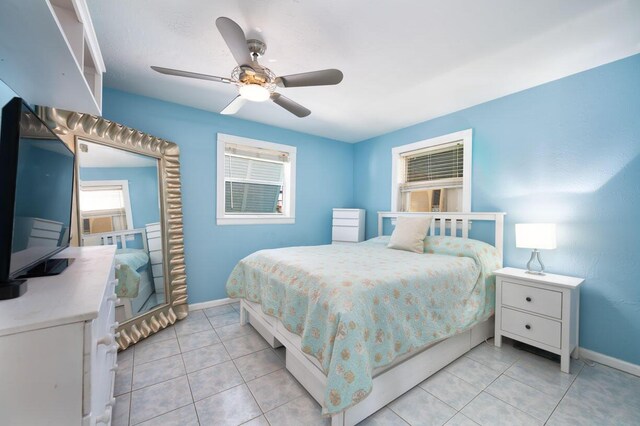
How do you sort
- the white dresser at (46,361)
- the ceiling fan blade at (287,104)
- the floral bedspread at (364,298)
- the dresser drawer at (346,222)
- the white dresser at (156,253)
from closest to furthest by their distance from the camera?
1. the white dresser at (46,361)
2. the floral bedspread at (364,298)
3. the ceiling fan blade at (287,104)
4. the white dresser at (156,253)
5. the dresser drawer at (346,222)

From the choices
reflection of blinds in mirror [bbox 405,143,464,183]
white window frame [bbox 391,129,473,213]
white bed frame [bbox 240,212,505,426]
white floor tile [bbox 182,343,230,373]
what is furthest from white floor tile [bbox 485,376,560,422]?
reflection of blinds in mirror [bbox 405,143,464,183]

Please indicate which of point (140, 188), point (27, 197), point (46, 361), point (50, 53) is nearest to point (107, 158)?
point (140, 188)

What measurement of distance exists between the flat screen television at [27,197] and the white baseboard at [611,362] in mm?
3636

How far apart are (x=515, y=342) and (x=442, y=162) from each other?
2157 mm

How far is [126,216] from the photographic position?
7.74 ft

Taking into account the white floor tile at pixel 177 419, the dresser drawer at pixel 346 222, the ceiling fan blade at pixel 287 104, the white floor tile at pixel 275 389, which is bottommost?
the white floor tile at pixel 177 419

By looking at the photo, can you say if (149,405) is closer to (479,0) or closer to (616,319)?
(479,0)

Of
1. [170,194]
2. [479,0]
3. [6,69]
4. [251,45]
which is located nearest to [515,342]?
[479,0]

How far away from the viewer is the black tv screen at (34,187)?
0.86 meters

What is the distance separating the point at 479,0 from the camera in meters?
1.49

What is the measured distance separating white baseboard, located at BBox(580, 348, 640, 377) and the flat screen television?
3636 mm

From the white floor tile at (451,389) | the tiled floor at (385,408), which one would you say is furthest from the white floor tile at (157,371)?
the white floor tile at (451,389)

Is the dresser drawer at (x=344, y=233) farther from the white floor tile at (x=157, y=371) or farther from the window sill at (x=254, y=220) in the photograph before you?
the white floor tile at (x=157, y=371)

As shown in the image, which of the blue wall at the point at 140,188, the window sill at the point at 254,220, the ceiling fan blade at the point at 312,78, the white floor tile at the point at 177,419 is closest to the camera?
the white floor tile at the point at 177,419
